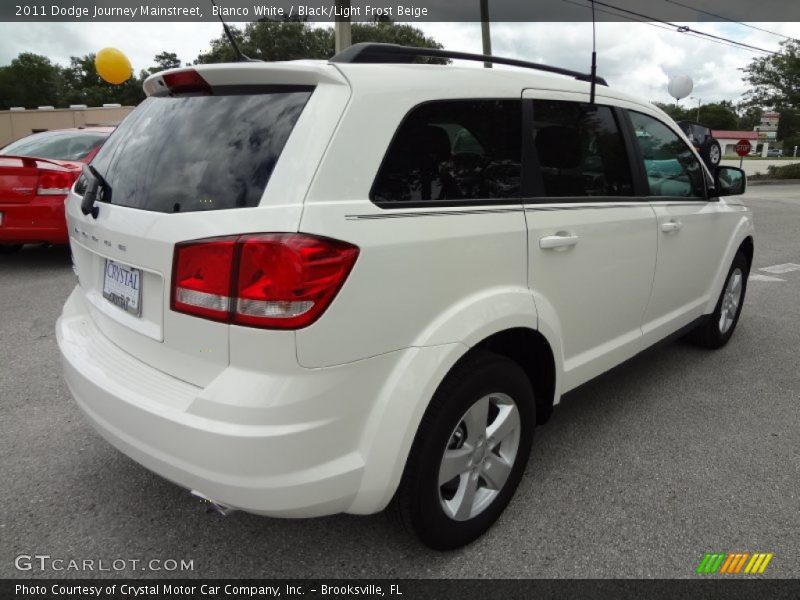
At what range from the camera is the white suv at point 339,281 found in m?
1.60

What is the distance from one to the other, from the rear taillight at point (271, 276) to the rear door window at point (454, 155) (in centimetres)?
28

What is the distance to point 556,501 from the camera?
247 cm

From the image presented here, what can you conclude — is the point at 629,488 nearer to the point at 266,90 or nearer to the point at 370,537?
the point at 370,537

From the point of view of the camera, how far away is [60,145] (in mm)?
6672

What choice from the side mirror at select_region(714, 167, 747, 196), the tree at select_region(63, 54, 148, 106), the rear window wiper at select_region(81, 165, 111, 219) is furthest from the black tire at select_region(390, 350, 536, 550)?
the tree at select_region(63, 54, 148, 106)

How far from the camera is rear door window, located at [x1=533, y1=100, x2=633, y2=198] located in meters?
2.38

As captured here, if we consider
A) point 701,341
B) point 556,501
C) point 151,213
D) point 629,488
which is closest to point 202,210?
point 151,213

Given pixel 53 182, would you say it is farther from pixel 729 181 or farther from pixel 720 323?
pixel 720 323

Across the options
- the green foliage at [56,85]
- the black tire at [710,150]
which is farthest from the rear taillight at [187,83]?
the green foliage at [56,85]

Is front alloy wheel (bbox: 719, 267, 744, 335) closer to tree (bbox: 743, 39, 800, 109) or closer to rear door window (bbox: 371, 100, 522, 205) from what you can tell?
rear door window (bbox: 371, 100, 522, 205)

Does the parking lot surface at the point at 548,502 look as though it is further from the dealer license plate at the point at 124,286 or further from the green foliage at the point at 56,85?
the green foliage at the point at 56,85

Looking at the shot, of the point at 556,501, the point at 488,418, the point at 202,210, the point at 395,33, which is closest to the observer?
the point at 202,210

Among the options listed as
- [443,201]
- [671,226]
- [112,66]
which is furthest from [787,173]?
[443,201]

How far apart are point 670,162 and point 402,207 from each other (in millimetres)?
2239
